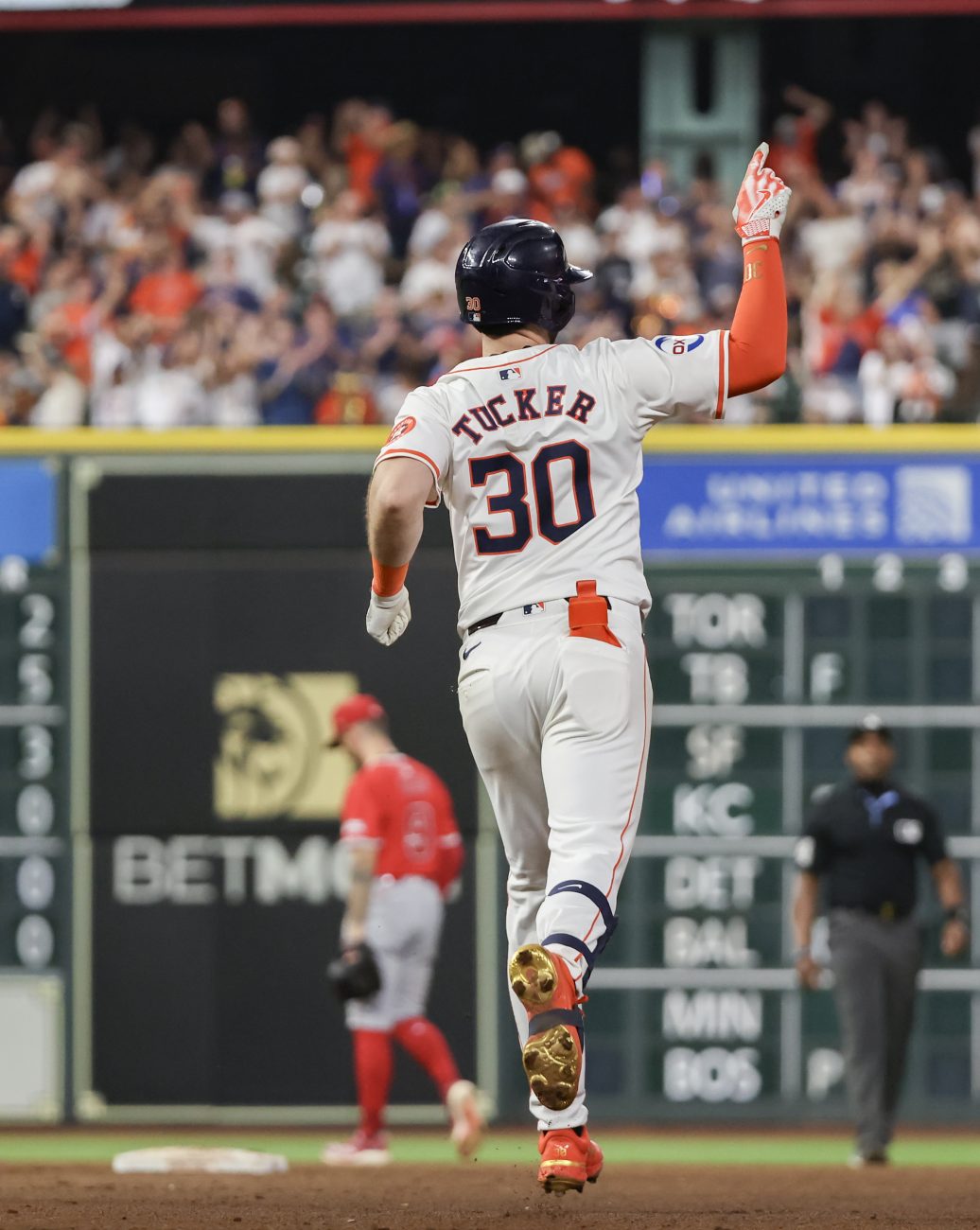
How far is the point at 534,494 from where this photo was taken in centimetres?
556

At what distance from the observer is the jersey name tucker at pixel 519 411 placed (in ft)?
18.2

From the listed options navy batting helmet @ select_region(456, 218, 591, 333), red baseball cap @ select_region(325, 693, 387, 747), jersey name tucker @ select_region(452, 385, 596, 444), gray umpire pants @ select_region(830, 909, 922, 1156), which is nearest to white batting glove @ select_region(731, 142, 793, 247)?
navy batting helmet @ select_region(456, 218, 591, 333)

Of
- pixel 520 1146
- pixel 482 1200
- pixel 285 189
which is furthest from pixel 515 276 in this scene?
pixel 285 189

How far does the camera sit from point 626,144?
16.6 metres

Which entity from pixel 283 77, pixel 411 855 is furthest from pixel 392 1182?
pixel 283 77

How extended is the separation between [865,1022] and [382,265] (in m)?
6.11

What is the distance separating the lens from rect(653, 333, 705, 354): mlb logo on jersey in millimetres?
5648

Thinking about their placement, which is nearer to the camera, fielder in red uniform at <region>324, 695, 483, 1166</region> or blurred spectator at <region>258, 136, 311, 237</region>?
fielder in red uniform at <region>324, 695, 483, 1166</region>

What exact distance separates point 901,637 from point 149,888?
409 centimetres

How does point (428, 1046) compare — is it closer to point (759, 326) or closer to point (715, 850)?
point (715, 850)

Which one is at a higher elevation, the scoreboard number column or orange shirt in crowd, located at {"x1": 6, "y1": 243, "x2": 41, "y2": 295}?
orange shirt in crowd, located at {"x1": 6, "y1": 243, "x2": 41, "y2": 295}

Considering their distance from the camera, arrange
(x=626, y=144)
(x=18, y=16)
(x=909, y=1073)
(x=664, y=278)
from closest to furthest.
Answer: (x=909, y=1073), (x=664, y=278), (x=18, y=16), (x=626, y=144)

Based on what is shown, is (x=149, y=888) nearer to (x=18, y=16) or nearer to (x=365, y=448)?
(x=365, y=448)

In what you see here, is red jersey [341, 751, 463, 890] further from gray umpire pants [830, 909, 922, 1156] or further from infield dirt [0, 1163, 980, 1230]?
gray umpire pants [830, 909, 922, 1156]
